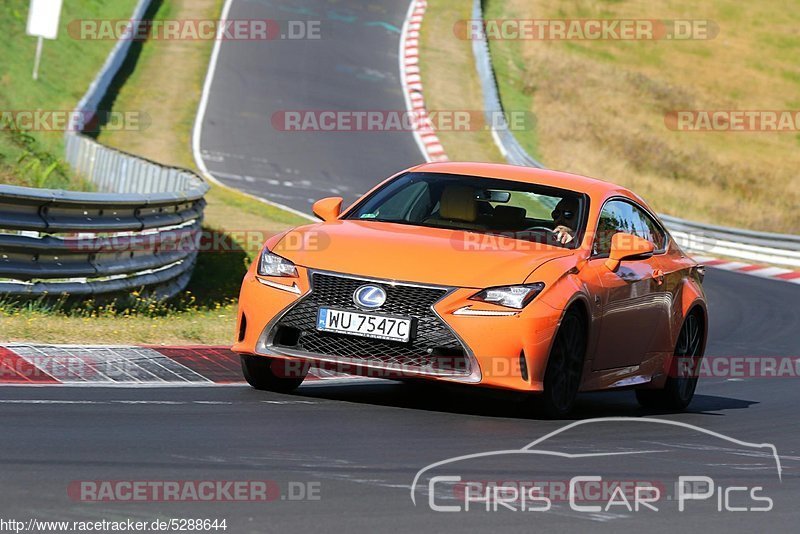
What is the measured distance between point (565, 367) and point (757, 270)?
1895cm

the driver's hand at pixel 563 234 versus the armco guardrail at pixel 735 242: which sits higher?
the driver's hand at pixel 563 234

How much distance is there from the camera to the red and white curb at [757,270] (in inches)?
1013

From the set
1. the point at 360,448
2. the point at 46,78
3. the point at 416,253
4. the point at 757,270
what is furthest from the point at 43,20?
the point at 360,448

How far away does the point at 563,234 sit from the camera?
904 centimetres

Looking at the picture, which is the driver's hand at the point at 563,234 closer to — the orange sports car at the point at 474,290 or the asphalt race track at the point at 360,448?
the orange sports car at the point at 474,290

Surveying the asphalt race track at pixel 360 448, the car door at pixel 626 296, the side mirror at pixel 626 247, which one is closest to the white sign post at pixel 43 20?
the asphalt race track at pixel 360 448

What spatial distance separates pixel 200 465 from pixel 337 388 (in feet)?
10.8

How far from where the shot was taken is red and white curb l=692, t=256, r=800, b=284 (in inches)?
1013

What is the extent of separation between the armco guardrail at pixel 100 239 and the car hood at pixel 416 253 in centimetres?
368

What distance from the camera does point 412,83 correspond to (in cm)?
3800

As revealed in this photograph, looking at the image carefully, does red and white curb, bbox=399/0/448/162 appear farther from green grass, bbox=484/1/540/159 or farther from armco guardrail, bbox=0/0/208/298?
armco guardrail, bbox=0/0/208/298

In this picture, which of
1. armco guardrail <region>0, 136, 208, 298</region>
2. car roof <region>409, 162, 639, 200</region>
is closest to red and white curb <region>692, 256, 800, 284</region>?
armco guardrail <region>0, 136, 208, 298</region>

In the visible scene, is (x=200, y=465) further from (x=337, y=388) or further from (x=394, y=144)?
(x=394, y=144)

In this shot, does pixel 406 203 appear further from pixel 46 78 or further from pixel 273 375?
pixel 46 78
